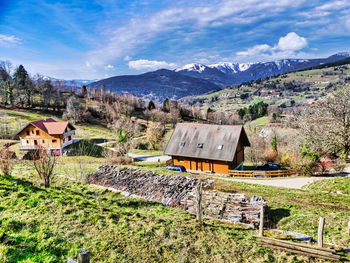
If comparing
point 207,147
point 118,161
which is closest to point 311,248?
point 207,147

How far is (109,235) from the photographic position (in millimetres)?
8281

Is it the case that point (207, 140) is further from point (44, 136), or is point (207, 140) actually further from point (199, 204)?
point (44, 136)

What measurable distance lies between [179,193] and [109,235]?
7.02 meters

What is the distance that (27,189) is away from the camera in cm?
1214

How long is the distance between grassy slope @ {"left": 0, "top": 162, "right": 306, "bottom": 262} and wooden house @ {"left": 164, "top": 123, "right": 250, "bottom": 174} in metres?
20.2

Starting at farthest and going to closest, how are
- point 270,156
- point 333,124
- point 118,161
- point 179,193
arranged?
1. point 270,156
2. point 118,161
3. point 333,124
4. point 179,193

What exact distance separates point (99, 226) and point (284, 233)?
818 centimetres

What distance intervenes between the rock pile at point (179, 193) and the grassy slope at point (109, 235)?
1.64 meters

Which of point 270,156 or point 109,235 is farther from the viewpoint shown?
point 270,156

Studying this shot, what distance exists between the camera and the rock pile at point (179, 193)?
1169cm

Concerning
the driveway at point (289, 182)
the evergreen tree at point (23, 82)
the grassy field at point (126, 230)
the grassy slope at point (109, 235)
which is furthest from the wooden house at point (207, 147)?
the evergreen tree at point (23, 82)

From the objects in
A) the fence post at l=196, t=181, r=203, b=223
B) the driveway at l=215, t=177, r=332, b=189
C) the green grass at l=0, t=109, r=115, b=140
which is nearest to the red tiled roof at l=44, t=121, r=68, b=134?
the green grass at l=0, t=109, r=115, b=140

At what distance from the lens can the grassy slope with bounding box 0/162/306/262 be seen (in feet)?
23.7

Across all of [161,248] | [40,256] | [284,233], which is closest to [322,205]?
[284,233]
